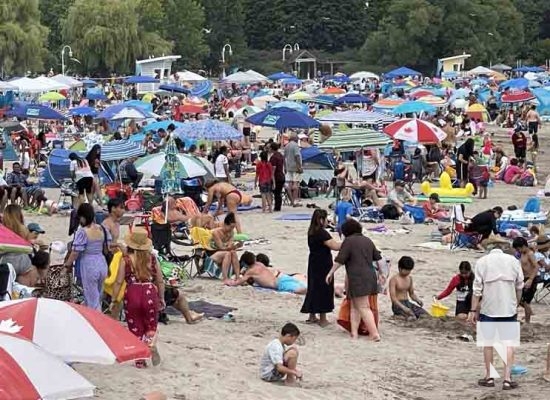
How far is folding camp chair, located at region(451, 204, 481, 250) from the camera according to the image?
16.1 m

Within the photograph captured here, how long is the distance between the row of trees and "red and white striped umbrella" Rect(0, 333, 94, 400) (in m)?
53.4

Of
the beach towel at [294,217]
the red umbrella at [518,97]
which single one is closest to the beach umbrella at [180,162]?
the beach towel at [294,217]

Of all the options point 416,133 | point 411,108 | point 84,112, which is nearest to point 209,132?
point 416,133

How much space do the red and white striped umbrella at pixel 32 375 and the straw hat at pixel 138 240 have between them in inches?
103

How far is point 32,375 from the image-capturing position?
5809 mm

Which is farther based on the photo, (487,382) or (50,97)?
(50,97)

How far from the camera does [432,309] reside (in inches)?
468

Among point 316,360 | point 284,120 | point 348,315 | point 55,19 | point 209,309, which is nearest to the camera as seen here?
point 316,360

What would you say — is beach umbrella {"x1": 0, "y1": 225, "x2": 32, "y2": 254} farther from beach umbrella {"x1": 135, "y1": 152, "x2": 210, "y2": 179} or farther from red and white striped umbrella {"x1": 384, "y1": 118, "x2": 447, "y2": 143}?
red and white striped umbrella {"x1": 384, "y1": 118, "x2": 447, "y2": 143}

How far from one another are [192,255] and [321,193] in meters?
8.21

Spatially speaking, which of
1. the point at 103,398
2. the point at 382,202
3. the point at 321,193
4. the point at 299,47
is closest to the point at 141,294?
the point at 103,398

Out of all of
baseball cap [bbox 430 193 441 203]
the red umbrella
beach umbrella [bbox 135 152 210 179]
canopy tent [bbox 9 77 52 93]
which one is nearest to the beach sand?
beach umbrella [bbox 135 152 210 179]

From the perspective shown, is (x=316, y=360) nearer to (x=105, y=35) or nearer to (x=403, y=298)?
(x=403, y=298)

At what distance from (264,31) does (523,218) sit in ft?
245
